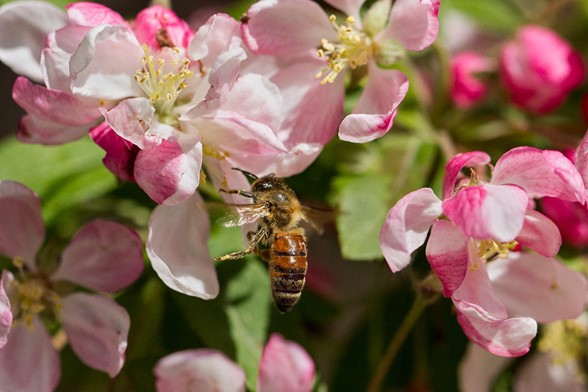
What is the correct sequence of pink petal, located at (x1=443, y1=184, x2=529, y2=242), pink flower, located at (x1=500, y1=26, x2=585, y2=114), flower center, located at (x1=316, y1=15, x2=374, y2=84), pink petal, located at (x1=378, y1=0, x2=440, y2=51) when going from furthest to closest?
pink flower, located at (x1=500, y1=26, x2=585, y2=114) → flower center, located at (x1=316, y1=15, x2=374, y2=84) → pink petal, located at (x1=378, y1=0, x2=440, y2=51) → pink petal, located at (x1=443, y1=184, x2=529, y2=242)

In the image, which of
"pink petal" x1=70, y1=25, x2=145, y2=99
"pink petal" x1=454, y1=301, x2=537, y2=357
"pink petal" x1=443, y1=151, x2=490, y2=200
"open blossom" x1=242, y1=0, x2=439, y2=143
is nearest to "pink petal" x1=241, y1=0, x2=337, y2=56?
"open blossom" x1=242, y1=0, x2=439, y2=143

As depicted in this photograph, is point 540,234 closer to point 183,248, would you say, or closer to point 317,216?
point 317,216

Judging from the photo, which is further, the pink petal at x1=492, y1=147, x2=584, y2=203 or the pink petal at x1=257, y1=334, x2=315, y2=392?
the pink petal at x1=257, y1=334, x2=315, y2=392

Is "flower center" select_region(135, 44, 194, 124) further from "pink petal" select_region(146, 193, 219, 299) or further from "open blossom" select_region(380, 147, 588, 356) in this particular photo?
"open blossom" select_region(380, 147, 588, 356)

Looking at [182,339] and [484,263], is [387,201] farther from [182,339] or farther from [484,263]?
[182,339]

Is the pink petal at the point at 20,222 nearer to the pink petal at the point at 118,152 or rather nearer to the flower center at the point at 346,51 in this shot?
the pink petal at the point at 118,152

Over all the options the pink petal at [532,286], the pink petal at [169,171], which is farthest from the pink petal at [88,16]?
the pink petal at [532,286]

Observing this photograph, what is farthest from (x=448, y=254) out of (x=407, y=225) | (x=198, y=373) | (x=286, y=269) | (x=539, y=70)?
(x=539, y=70)
